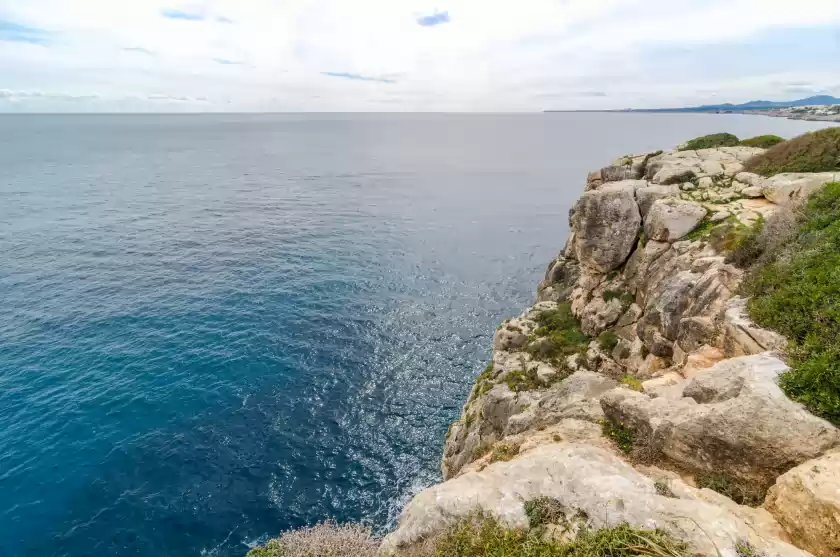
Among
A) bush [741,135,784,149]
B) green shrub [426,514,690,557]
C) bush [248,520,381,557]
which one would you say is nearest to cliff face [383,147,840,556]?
green shrub [426,514,690,557]

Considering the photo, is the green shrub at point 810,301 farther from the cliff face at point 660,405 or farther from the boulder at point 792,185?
the boulder at point 792,185

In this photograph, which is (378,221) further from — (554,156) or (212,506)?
(554,156)

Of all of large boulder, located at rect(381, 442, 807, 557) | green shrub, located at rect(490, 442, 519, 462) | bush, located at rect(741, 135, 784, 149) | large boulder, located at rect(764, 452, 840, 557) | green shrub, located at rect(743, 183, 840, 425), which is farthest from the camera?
bush, located at rect(741, 135, 784, 149)

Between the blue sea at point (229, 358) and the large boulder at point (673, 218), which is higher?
the large boulder at point (673, 218)

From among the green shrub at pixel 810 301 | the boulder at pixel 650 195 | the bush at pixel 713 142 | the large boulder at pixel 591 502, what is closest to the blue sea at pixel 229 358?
the large boulder at pixel 591 502

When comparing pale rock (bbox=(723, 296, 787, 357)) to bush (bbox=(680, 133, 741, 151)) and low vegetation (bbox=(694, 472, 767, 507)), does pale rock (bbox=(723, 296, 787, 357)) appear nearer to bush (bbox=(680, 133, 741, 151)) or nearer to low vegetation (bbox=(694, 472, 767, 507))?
low vegetation (bbox=(694, 472, 767, 507))

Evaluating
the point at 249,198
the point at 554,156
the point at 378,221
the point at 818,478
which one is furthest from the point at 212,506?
the point at 554,156
